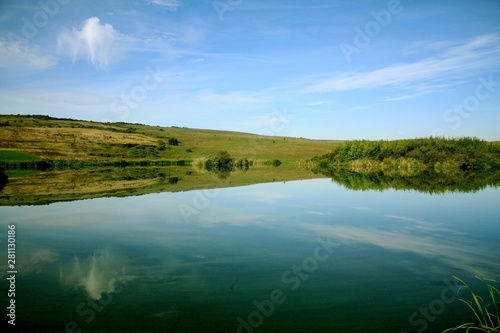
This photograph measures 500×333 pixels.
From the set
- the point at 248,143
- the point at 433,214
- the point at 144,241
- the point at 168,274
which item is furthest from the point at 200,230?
the point at 248,143

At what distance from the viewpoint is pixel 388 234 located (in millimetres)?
9297

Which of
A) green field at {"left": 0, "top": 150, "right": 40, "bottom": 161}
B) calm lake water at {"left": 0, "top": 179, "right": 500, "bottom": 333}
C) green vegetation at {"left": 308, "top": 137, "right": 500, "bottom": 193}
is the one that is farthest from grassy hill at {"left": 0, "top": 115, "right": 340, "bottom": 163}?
calm lake water at {"left": 0, "top": 179, "right": 500, "bottom": 333}

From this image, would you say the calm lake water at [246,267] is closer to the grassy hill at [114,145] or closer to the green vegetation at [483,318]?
the green vegetation at [483,318]

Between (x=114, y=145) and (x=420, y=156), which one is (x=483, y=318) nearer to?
A: (x=420, y=156)

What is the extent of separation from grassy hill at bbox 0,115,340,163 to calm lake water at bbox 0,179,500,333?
44.9m

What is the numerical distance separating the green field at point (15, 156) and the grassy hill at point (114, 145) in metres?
2.22

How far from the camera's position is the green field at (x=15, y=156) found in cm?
4482

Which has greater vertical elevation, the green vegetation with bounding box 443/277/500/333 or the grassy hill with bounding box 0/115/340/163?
the grassy hill with bounding box 0/115/340/163

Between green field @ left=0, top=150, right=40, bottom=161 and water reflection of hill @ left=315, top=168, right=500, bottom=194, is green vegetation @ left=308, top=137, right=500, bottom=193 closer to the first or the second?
water reflection of hill @ left=315, top=168, right=500, bottom=194

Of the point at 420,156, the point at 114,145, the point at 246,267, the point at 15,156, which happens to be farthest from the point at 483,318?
the point at 114,145

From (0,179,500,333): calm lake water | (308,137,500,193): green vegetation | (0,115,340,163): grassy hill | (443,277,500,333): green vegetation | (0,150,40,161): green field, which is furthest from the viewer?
(0,115,340,163): grassy hill

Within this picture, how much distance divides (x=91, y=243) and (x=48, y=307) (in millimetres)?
3285

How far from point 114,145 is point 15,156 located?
17.6m

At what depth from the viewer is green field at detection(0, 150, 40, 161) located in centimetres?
4482
